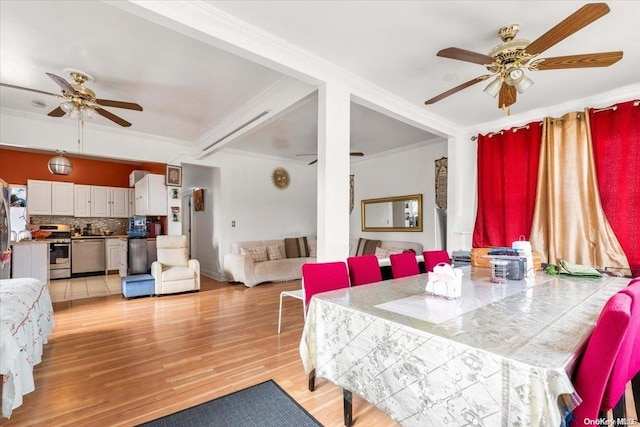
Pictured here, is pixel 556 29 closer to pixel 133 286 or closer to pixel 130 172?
pixel 133 286

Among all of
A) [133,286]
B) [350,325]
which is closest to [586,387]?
[350,325]

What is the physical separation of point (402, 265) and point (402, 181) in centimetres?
337

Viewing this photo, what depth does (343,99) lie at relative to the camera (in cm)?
281

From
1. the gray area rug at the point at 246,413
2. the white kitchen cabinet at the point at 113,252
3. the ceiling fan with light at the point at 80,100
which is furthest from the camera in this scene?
the white kitchen cabinet at the point at 113,252

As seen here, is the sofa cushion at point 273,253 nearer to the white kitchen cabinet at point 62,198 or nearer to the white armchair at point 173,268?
the white armchair at point 173,268

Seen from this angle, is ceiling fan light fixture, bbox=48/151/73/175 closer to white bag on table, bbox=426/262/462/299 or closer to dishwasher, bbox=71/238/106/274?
dishwasher, bbox=71/238/106/274

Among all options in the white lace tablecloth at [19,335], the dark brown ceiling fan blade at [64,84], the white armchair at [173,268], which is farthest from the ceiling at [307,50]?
the white armchair at [173,268]

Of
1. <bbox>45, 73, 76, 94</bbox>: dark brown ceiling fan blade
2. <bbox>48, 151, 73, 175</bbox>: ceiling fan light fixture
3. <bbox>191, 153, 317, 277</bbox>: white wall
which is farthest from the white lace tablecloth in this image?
<bbox>191, 153, 317, 277</bbox>: white wall

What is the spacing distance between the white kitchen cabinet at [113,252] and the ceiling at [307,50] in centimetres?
369

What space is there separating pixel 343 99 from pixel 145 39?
177 centimetres

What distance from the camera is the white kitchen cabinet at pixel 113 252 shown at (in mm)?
6836

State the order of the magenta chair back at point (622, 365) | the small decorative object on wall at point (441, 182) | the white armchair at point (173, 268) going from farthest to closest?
the small decorative object on wall at point (441, 182) < the white armchair at point (173, 268) < the magenta chair back at point (622, 365)

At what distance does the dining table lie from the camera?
874mm

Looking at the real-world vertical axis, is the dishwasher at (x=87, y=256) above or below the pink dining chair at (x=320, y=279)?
below
